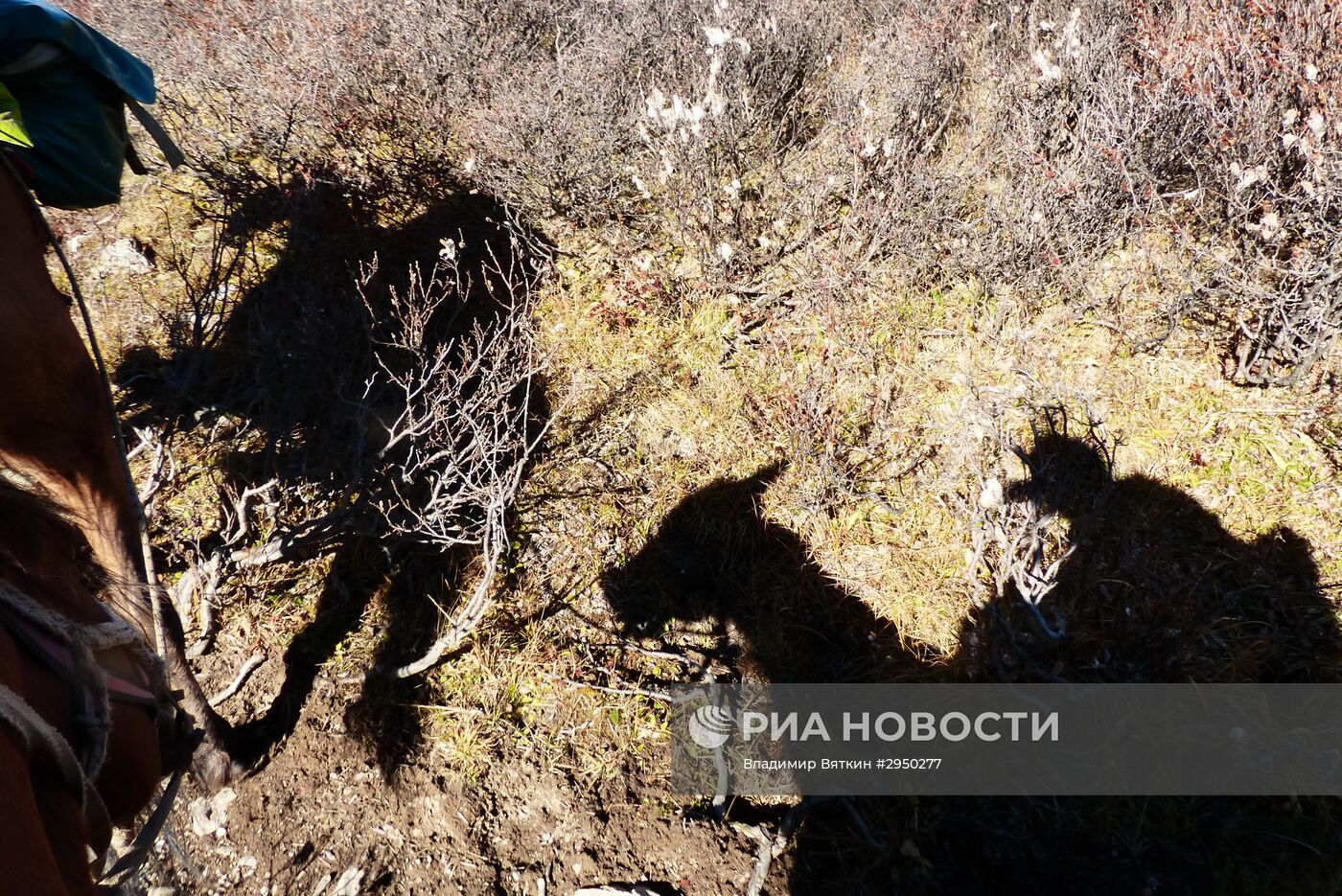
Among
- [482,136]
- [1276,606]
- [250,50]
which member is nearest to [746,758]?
[1276,606]

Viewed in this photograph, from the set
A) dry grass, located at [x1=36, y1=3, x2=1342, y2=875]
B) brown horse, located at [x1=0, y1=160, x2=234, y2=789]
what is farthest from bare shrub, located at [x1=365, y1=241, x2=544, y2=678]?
brown horse, located at [x1=0, y1=160, x2=234, y2=789]

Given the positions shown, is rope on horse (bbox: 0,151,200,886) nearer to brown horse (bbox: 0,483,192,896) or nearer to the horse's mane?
brown horse (bbox: 0,483,192,896)

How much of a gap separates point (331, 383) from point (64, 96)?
198cm

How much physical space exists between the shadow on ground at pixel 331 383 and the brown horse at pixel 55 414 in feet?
3.48

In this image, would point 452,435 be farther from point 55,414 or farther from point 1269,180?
point 1269,180

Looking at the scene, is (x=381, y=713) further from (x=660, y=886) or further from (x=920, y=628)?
(x=920, y=628)

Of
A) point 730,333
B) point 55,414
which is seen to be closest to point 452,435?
point 730,333

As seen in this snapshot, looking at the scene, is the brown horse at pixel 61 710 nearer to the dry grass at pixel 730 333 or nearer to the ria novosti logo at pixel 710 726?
the dry grass at pixel 730 333

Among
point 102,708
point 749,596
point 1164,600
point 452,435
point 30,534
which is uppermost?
point 30,534

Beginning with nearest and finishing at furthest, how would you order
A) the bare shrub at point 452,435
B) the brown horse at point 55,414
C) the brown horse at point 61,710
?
the brown horse at point 61,710, the brown horse at point 55,414, the bare shrub at point 452,435

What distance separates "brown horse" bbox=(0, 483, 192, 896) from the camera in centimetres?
82

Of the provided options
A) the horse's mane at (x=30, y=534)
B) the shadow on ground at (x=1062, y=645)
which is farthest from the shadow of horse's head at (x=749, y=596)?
the horse's mane at (x=30, y=534)

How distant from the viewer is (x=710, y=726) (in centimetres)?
270

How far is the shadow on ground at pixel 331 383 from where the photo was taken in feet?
9.68
